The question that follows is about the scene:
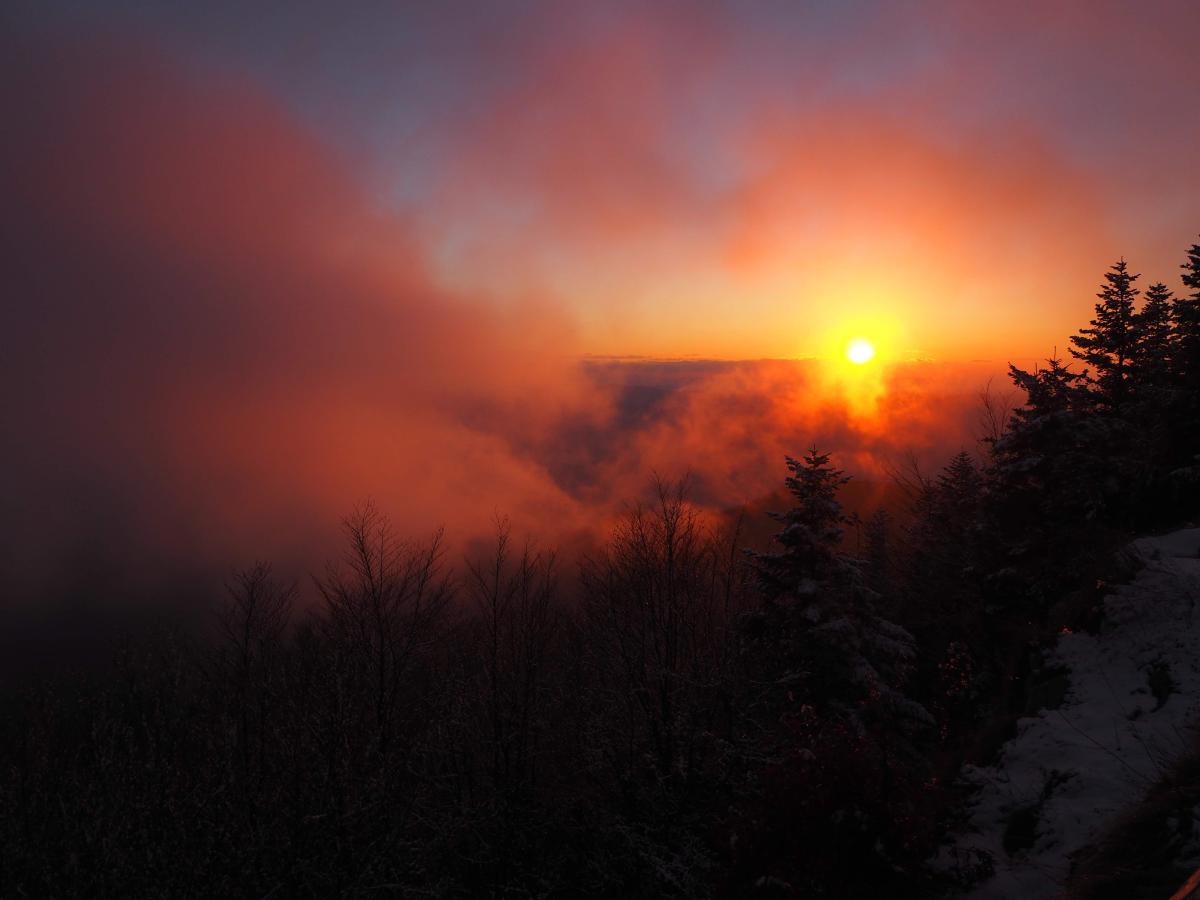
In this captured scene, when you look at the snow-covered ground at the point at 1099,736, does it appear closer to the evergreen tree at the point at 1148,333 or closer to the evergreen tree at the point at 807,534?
the evergreen tree at the point at 807,534

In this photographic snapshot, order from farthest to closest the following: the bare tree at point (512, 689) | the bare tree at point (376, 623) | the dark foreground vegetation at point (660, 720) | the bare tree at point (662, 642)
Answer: the bare tree at point (512, 689)
the bare tree at point (376, 623)
the bare tree at point (662, 642)
the dark foreground vegetation at point (660, 720)

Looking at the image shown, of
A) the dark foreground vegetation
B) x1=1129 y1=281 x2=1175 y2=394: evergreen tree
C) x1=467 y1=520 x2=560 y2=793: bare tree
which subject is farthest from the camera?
x1=1129 y1=281 x2=1175 y2=394: evergreen tree

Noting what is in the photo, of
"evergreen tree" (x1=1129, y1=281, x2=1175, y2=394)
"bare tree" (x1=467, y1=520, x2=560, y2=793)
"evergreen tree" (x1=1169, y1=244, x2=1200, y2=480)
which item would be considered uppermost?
"evergreen tree" (x1=1129, y1=281, x2=1175, y2=394)

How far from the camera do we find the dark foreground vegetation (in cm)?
1141

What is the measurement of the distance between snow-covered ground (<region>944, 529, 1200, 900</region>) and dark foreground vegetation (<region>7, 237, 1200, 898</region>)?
0.72 meters

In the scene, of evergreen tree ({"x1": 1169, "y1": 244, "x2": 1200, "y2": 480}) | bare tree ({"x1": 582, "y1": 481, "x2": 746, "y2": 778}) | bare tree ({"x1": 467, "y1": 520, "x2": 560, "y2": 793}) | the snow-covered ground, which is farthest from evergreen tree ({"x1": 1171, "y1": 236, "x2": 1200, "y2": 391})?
bare tree ({"x1": 467, "y1": 520, "x2": 560, "y2": 793})

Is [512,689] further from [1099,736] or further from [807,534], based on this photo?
[1099,736]

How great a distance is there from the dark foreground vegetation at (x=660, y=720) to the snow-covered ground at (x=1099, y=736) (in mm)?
724

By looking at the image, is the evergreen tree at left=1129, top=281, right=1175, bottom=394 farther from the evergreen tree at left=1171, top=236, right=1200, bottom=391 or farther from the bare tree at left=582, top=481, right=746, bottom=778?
the bare tree at left=582, top=481, right=746, bottom=778

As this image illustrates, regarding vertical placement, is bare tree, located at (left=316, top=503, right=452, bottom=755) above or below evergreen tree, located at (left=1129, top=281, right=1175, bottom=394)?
below

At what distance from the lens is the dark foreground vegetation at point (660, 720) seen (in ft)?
37.4

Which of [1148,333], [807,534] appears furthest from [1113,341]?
[807,534]

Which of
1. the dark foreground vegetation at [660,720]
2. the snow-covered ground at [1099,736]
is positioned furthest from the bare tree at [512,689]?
the snow-covered ground at [1099,736]

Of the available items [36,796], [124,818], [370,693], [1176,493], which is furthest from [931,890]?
[36,796]
